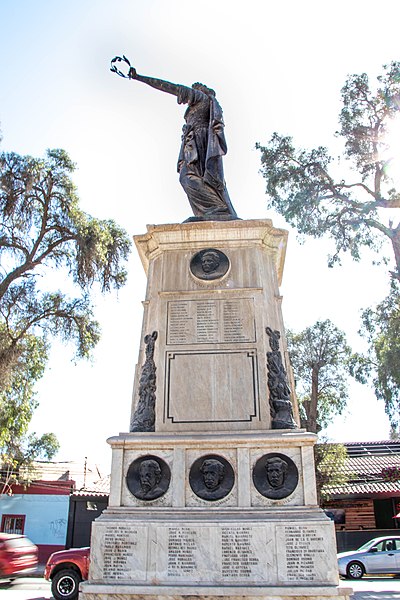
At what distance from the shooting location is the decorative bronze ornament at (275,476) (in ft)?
17.9

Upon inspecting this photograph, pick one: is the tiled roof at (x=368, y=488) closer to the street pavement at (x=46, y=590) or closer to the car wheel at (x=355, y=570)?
the street pavement at (x=46, y=590)

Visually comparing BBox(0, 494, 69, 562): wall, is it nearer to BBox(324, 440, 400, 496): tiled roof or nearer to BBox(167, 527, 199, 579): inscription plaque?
BBox(324, 440, 400, 496): tiled roof

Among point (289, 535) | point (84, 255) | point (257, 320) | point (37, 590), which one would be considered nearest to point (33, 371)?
point (84, 255)

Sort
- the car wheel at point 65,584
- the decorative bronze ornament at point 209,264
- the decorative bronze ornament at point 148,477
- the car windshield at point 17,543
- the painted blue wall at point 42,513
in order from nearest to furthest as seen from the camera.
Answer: the decorative bronze ornament at point 148,477, the decorative bronze ornament at point 209,264, the car wheel at point 65,584, the car windshield at point 17,543, the painted blue wall at point 42,513

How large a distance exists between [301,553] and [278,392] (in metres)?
1.71

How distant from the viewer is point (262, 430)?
5.84 m

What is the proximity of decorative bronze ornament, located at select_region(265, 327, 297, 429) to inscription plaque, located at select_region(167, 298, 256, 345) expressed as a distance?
0.31 meters

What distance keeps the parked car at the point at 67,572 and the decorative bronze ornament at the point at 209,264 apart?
754 cm

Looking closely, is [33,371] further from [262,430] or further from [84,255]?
[262,430]

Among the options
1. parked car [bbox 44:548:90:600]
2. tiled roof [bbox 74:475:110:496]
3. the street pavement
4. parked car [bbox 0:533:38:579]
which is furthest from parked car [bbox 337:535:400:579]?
tiled roof [bbox 74:475:110:496]

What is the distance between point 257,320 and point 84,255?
10.8 meters

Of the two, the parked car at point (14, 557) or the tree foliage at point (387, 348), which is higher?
the tree foliage at point (387, 348)

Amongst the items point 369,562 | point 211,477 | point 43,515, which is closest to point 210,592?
point 211,477

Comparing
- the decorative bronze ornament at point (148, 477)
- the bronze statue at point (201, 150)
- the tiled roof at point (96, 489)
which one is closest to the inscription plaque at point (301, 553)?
the decorative bronze ornament at point (148, 477)
